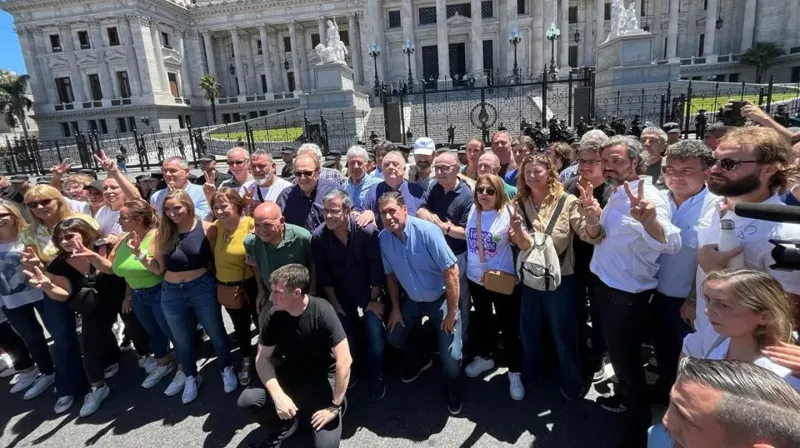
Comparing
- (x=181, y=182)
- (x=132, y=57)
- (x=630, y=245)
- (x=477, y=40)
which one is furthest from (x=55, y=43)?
(x=630, y=245)

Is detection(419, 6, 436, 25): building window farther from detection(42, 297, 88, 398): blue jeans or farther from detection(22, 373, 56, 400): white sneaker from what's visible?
detection(22, 373, 56, 400): white sneaker

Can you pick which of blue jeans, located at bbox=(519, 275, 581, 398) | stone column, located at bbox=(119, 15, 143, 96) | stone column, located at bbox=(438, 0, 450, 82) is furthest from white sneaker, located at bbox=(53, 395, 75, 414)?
stone column, located at bbox=(119, 15, 143, 96)

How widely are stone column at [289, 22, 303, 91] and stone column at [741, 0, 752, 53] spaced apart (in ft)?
154

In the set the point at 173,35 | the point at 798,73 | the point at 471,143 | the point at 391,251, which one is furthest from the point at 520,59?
the point at 391,251

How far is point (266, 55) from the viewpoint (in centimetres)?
4775

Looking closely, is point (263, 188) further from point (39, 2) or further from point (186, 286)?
point (39, 2)

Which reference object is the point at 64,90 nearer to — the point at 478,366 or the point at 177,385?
the point at 177,385

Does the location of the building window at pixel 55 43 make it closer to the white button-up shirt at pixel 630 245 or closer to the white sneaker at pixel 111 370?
the white sneaker at pixel 111 370

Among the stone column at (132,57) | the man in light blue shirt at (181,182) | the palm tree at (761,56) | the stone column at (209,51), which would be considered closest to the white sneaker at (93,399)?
the man in light blue shirt at (181,182)

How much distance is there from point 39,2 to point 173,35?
11335 millimetres

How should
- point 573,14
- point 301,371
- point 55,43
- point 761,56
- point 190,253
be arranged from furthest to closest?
point 573,14
point 55,43
point 761,56
point 190,253
point 301,371

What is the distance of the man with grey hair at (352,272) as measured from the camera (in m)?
3.58

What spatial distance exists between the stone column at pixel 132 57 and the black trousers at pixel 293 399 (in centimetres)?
4703

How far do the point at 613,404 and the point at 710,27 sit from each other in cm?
5322
